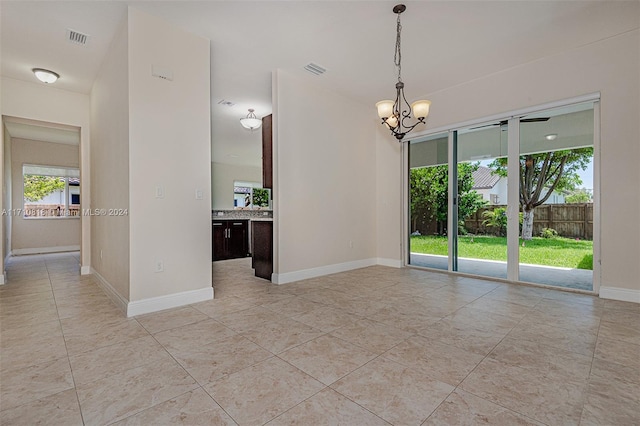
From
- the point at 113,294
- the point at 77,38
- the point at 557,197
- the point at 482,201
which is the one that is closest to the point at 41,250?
the point at 113,294

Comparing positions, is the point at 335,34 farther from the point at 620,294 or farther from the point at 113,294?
the point at 620,294

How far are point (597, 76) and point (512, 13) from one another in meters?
1.46

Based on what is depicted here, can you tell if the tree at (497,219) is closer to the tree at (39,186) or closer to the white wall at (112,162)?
the white wall at (112,162)

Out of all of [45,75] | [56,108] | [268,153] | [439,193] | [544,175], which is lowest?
[439,193]

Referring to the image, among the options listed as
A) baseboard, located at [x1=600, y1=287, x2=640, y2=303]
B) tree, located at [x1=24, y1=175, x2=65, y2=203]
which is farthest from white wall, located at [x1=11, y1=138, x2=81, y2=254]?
baseboard, located at [x1=600, y1=287, x2=640, y2=303]

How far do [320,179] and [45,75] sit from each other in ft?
13.3

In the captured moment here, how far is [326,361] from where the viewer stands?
1.90m

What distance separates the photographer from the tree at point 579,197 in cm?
353

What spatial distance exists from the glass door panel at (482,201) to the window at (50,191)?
30.6 ft

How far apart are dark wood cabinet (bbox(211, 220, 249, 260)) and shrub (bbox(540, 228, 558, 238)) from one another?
220 inches

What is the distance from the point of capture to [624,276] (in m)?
3.21

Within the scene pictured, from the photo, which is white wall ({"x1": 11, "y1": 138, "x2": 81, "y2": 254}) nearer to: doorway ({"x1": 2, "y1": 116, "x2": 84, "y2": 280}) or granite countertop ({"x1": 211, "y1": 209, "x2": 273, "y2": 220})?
doorway ({"x1": 2, "y1": 116, "x2": 84, "y2": 280})

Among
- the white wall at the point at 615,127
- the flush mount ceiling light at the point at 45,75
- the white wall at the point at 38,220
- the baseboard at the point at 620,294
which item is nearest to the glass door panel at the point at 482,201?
the white wall at the point at 615,127

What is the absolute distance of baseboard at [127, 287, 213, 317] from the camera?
2.77 m
